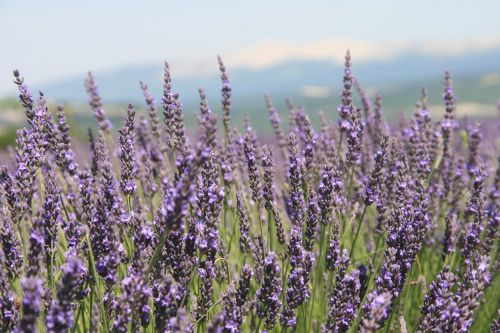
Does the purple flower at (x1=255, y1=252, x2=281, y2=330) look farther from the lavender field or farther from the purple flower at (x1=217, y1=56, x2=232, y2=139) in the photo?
the purple flower at (x1=217, y1=56, x2=232, y2=139)

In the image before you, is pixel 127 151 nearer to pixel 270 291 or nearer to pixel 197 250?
pixel 197 250

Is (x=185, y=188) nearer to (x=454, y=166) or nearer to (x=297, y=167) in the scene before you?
(x=297, y=167)

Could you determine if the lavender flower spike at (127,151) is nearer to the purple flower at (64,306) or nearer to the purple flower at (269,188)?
the purple flower at (269,188)

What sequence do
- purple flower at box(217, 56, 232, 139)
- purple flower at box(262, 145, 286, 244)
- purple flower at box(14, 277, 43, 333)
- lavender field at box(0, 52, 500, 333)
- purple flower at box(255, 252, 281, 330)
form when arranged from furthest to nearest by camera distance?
purple flower at box(217, 56, 232, 139) → purple flower at box(262, 145, 286, 244) → purple flower at box(255, 252, 281, 330) → lavender field at box(0, 52, 500, 333) → purple flower at box(14, 277, 43, 333)

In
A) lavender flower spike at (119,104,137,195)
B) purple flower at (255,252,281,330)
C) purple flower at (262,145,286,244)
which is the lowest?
purple flower at (255,252,281,330)

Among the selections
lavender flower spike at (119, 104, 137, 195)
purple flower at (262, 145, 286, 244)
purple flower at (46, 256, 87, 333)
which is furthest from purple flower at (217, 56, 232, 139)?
purple flower at (46, 256, 87, 333)

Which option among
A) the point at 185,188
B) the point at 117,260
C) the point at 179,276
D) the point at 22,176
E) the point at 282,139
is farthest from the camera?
the point at 282,139

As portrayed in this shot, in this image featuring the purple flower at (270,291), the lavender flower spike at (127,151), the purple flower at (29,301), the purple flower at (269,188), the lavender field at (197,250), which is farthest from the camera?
the purple flower at (269,188)

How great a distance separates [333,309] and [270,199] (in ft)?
2.29

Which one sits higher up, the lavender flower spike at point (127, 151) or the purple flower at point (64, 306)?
the lavender flower spike at point (127, 151)

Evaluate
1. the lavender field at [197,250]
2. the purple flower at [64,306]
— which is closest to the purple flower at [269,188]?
the lavender field at [197,250]

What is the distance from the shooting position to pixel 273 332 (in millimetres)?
2887

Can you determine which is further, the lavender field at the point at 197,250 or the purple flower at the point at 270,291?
the purple flower at the point at 270,291

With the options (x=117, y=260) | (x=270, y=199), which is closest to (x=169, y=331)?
(x=117, y=260)
